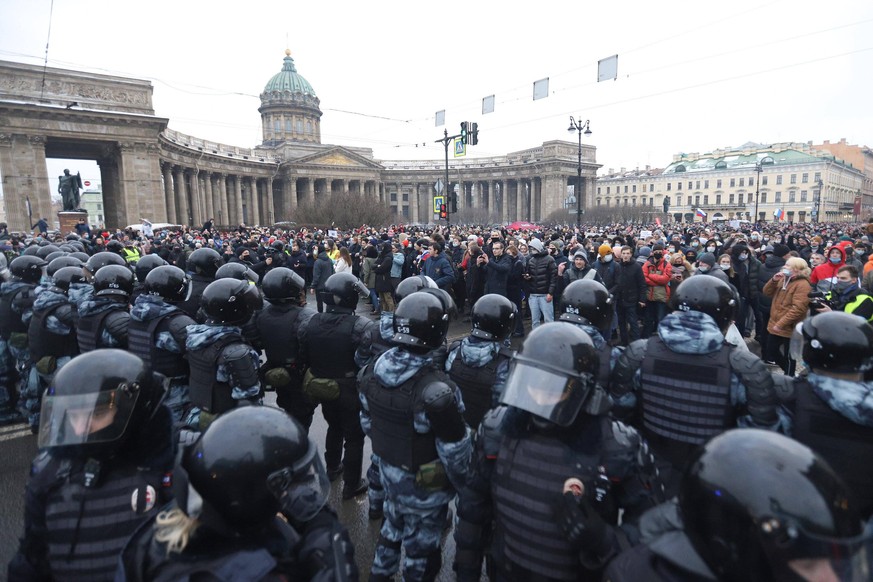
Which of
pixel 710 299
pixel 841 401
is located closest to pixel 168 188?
pixel 710 299

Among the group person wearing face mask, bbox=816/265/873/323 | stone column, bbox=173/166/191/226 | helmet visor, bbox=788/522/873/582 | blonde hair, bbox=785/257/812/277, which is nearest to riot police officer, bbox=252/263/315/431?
helmet visor, bbox=788/522/873/582

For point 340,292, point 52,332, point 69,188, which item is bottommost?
point 52,332

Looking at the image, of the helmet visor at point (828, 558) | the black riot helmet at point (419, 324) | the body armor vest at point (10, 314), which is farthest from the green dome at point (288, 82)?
the helmet visor at point (828, 558)

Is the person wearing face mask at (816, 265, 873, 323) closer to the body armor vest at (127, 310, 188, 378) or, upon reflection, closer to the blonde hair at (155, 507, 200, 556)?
the blonde hair at (155, 507, 200, 556)

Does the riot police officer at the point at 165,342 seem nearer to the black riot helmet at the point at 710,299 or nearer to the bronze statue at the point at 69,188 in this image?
the black riot helmet at the point at 710,299

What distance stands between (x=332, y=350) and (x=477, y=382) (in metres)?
1.46

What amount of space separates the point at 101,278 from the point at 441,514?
4.17m

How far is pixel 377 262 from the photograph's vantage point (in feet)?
42.3

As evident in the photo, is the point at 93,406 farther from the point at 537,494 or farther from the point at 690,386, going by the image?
the point at 690,386

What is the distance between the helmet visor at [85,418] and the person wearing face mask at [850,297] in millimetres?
6766

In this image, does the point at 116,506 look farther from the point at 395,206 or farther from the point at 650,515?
the point at 395,206

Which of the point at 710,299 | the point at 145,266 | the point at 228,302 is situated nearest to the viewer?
the point at 710,299

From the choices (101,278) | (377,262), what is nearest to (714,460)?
(101,278)

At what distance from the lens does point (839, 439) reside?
8.33 feet
